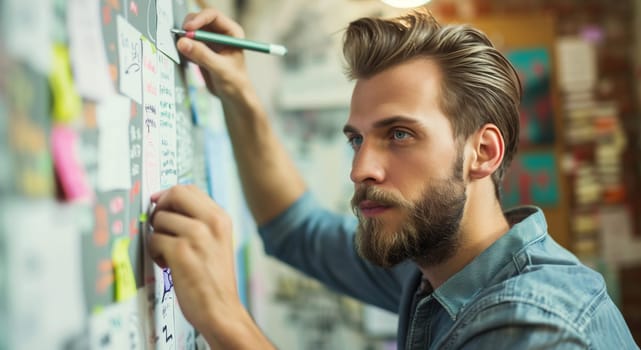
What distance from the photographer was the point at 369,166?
87cm

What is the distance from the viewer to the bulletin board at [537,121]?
2.20 metres

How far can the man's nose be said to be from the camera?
87 cm

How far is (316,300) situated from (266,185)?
3.17 feet

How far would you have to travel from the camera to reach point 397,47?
928mm

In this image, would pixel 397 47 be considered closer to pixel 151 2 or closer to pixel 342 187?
pixel 151 2

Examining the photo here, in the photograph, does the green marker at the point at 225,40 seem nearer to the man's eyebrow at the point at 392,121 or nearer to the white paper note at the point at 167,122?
the white paper note at the point at 167,122

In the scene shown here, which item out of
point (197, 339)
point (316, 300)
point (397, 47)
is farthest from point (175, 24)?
point (316, 300)

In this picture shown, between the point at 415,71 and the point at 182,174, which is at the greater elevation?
the point at 415,71

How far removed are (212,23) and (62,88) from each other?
51cm

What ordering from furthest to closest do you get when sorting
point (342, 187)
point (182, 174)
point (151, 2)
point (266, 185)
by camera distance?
point (342, 187)
point (266, 185)
point (182, 174)
point (151, 2)

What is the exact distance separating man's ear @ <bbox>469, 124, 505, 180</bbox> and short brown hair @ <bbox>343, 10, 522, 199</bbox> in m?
0.02

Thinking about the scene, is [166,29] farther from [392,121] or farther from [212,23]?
[392,121]

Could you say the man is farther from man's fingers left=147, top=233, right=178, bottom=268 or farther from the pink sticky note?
the pink sticky note

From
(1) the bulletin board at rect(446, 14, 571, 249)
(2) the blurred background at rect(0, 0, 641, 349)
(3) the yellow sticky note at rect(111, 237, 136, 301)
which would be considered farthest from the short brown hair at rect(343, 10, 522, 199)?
(1) the bulletin board at rect(446, 14, 571, 249)
